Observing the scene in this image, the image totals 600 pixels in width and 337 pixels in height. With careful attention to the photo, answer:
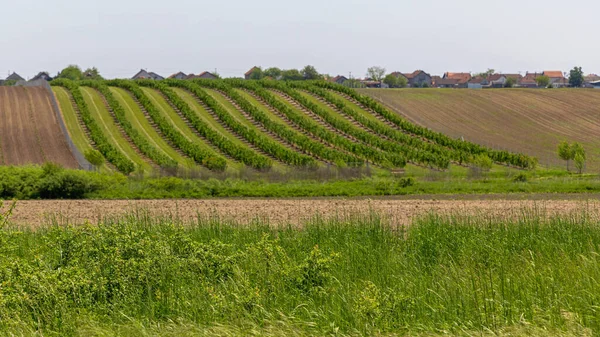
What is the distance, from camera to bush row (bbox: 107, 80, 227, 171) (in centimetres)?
5547

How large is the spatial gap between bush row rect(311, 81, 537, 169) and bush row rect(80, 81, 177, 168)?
2305 centimetres

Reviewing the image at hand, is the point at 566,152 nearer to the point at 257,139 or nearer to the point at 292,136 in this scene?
the point at 292,136

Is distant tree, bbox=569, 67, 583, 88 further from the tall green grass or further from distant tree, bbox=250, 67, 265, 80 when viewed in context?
the tall green grass

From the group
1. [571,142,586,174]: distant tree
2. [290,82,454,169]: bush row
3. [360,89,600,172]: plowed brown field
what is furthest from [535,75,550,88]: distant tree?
[571,142,586,174]: distant tree

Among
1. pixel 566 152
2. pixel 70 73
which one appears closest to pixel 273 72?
pixel 70 73

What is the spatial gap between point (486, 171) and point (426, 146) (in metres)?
12.4

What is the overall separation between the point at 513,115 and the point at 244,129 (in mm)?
31828

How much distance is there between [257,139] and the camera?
64438 millimetres

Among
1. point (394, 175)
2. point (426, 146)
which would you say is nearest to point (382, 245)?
point (394, 175)

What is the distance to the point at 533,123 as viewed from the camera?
260 ft

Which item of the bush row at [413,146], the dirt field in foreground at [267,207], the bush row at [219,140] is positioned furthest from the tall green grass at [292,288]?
the bush row at [413,146]

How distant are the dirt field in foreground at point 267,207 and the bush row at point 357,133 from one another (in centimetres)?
2166

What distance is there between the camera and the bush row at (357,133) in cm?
5866

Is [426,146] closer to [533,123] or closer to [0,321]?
[533,123]
